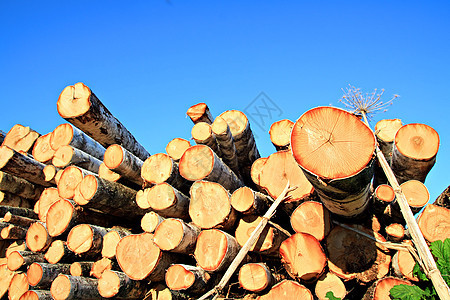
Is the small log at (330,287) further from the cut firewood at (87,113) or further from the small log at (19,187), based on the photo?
the small log at (19,187)

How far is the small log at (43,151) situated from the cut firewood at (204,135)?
2761 mm

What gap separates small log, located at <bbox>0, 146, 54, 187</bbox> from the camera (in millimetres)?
4883

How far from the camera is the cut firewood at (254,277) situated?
120 inches

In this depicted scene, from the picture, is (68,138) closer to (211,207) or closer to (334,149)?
(211,207)

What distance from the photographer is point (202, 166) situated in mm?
3689

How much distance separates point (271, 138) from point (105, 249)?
A: 246cm

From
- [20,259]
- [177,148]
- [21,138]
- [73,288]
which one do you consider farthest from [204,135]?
[21,138]

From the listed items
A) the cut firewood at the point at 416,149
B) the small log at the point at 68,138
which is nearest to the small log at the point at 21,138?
the small log at the point at 68,138

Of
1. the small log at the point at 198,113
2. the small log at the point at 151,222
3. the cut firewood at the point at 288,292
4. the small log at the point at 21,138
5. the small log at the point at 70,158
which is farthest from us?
the small log at the point at 21,138

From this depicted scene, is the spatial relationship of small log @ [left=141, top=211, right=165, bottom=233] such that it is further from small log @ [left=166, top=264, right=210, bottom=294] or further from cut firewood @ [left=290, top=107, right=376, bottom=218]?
cut firewood @ [left=290, top=107, right=376, bottom=218]

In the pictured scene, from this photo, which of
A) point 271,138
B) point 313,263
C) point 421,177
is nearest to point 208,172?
point 271,138

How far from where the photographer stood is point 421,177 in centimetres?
352

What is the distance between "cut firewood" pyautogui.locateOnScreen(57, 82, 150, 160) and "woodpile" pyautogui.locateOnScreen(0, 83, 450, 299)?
0.05 feet

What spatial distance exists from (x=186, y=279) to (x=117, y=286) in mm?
866
